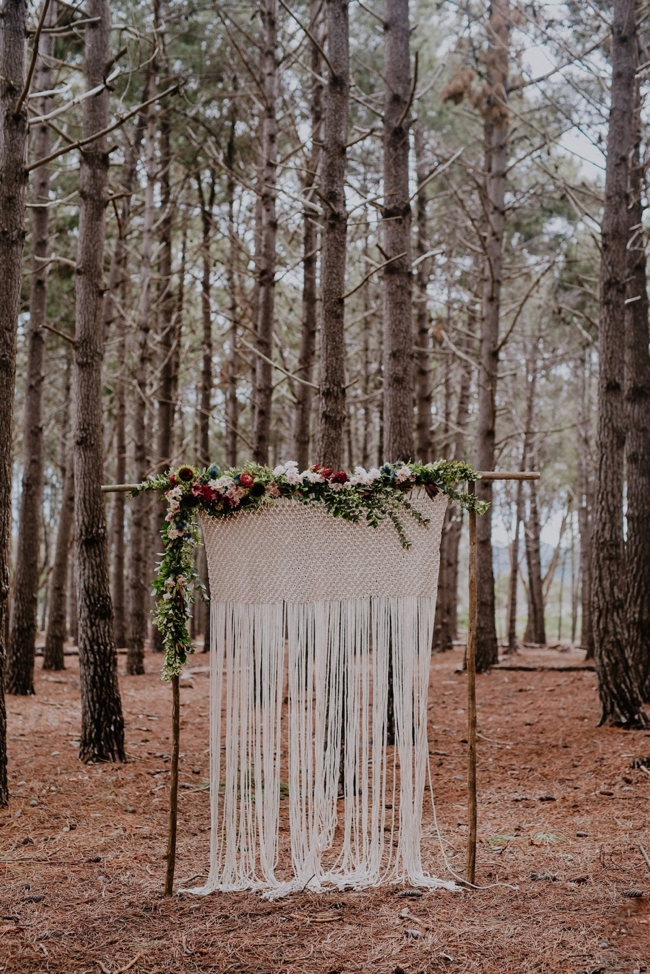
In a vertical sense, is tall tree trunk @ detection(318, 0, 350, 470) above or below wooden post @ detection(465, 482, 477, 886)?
above

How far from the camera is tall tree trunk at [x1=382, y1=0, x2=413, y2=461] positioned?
7309 millimetres

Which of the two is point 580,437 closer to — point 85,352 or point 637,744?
point 637,744

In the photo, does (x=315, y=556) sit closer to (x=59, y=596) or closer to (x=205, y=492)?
(x=205, y=492)

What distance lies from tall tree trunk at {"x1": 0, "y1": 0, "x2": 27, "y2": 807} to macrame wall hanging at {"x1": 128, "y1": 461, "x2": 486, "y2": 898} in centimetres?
147

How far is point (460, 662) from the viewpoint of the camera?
42.4 feet

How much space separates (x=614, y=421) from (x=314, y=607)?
4284mm

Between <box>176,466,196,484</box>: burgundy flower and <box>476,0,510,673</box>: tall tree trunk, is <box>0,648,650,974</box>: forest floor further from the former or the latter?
<box>476,0,510,673</box>: tall tree trunk

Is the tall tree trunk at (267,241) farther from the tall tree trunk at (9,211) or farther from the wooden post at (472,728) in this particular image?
the wooden post at (472,728)

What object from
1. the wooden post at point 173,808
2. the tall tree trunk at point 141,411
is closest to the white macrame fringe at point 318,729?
the wooden post at point 173,808

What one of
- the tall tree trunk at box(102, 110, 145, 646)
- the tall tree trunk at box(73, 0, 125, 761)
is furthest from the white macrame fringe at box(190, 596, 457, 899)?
the tall tree trunk at box(102, 110, 145, 646)

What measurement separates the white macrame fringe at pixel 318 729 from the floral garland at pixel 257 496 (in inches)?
9.6

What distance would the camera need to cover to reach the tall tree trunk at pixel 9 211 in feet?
17.9

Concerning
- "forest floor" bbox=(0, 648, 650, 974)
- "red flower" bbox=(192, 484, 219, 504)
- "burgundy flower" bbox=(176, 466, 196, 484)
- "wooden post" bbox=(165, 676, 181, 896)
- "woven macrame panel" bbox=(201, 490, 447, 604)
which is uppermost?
"burgundy flower" bbox=(176, 466, 196, 484)

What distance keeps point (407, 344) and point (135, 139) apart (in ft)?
27.1
